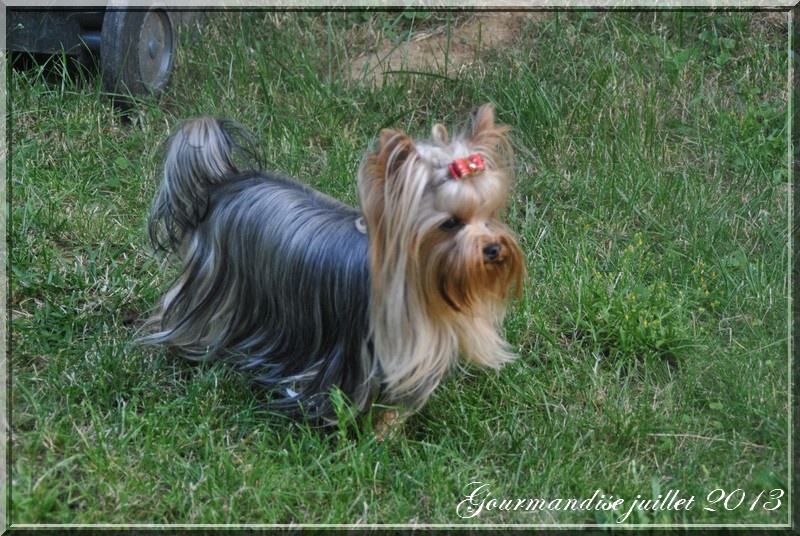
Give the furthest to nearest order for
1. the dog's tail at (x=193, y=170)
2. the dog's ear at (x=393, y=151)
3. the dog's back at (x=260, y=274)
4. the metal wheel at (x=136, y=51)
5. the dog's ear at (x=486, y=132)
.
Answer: the metal wheel at (x=136, y=51)
the dog's tail at (x=193, y=170)
the dog's back at (x=260, y=274)
the dog's ear at (x=486, y=132)
the dog's ear at (x=393, y=151)

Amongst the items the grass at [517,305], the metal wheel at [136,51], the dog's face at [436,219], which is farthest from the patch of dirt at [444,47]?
the dog's face at [436,219]

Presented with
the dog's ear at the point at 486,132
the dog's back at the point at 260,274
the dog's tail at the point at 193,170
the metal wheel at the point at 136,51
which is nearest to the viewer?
the dog's ear at the point at 486,132

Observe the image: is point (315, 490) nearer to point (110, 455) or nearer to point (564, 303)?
point (110, 455)

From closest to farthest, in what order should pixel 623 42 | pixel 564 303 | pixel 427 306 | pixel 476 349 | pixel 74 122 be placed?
pixel 427 306 < pixel 476 349 < pixel 564 303 < pixel 74 122 < pixel 623 42

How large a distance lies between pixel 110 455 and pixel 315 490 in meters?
0.73

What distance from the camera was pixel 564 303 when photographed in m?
4.34

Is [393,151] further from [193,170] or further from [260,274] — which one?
[193,170]

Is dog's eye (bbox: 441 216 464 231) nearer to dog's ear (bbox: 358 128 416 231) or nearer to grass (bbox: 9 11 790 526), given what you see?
dog's ear (bbox: 358 128 416 231)

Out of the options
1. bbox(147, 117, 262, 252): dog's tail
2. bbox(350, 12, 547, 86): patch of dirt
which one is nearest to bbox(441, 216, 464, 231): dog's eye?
bbox(147, 117, 262, 252): dog's tail

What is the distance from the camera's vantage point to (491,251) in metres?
3.10

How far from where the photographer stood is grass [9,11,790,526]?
3.35 meters

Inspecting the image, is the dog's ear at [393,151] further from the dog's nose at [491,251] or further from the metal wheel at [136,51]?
the metal wheel at [136,51]

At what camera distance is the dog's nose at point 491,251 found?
10.1 ft

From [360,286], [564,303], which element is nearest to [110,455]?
[360,286]
